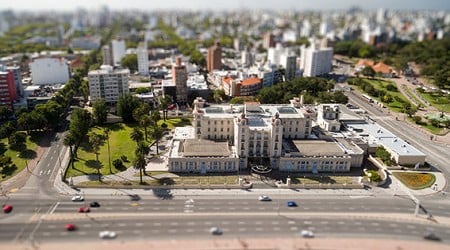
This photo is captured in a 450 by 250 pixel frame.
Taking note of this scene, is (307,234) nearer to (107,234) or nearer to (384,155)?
(107,234)

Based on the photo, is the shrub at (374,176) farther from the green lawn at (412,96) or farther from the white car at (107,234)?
the green lawn at (412,96)

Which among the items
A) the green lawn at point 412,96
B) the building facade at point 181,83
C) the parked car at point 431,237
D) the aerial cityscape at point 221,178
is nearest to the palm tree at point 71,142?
the aerial cityscape at point 221,178

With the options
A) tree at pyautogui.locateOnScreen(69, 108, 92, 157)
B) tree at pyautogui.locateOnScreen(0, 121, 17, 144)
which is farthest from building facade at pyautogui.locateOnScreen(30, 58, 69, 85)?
tree at pyautogui.locateOnScreen(0, 121, 17, 144)

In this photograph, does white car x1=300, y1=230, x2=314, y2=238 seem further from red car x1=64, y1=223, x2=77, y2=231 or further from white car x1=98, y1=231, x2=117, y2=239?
red car x1=64, y1=223, x2=77, y2=231

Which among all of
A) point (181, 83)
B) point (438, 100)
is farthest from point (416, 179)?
point (181, 83)

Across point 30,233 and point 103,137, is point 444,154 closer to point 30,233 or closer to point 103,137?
point 103,137
